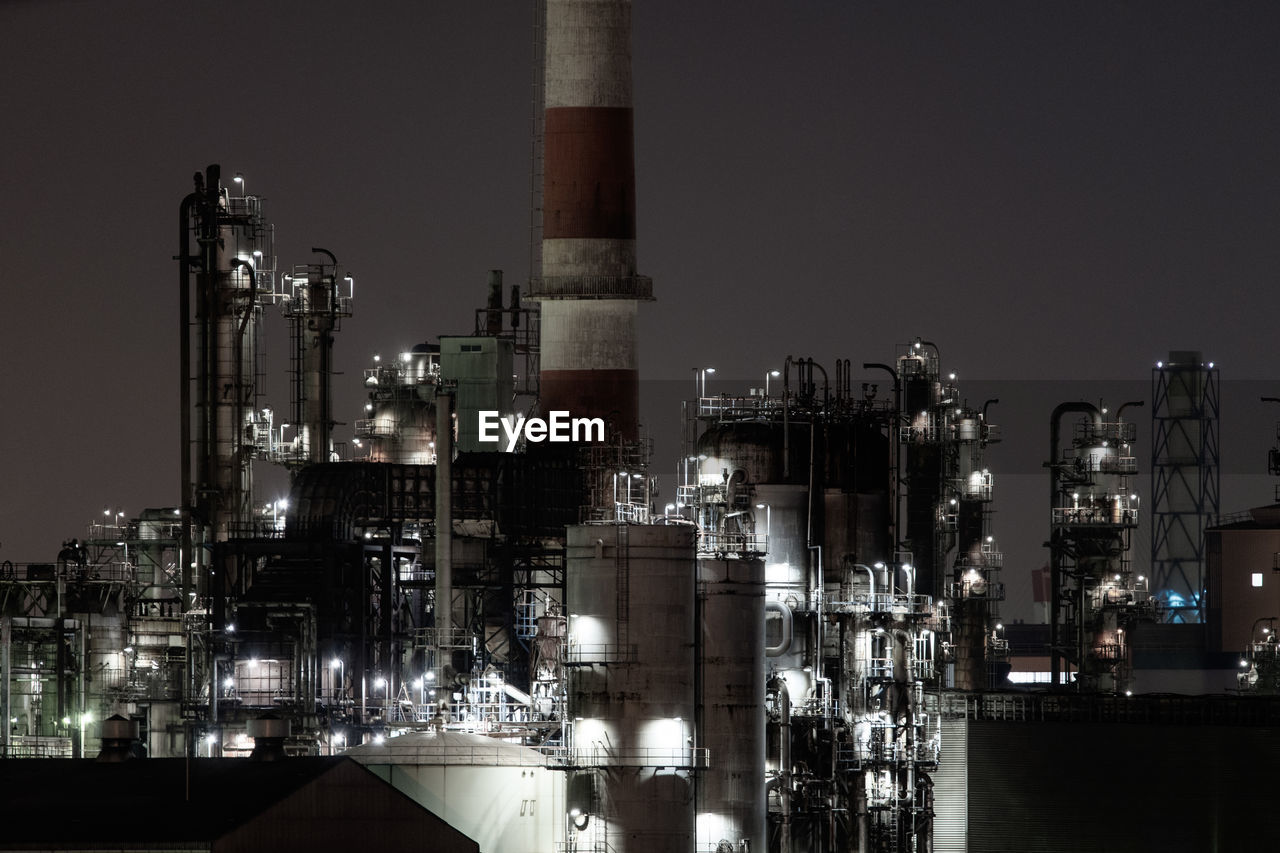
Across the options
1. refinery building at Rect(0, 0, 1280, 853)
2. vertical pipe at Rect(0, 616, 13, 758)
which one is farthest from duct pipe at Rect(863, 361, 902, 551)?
vertical pipe at Rect(0, 616, 13, 758)

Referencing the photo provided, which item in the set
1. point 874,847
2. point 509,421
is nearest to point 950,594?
point 509,421

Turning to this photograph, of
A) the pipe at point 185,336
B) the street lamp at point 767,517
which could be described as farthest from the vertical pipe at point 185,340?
the street lamp at point 767,517

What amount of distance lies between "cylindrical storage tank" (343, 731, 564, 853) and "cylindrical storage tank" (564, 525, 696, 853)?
994 mm

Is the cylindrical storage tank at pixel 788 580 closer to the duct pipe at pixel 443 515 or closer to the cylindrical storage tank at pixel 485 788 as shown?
the duct pipe at pixel 443 515

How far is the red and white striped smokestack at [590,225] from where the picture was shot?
69.2 meters

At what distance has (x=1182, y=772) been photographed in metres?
71.3

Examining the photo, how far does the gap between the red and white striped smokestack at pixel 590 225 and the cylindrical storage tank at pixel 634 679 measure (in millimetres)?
15861

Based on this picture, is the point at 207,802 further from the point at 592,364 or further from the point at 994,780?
the point at 994,780

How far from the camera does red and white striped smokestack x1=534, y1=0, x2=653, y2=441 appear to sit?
6919 centimetres

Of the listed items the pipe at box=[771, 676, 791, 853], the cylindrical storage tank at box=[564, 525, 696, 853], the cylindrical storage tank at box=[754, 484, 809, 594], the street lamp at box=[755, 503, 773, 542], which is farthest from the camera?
the cylindrical storage tank at box=[754, 484, 809, 594]

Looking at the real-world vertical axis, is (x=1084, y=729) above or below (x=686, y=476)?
below

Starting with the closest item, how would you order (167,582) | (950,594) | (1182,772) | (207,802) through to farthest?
(207,802) → (1182,772) → (167,582) → (950,594)

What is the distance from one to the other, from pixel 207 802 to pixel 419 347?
38.6 metres

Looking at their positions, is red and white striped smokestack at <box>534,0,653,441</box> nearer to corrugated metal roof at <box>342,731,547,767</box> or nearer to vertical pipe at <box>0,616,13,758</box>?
vertical pipe at <box>0,616,13,758</box>
